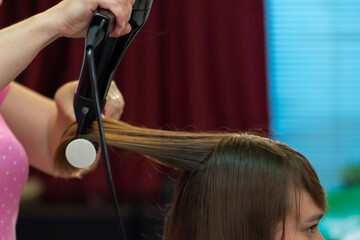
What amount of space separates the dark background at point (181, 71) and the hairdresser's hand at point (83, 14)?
1910mm

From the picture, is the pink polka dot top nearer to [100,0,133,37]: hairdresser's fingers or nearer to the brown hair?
the brown hair

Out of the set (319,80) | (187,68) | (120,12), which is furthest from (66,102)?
(319,80)

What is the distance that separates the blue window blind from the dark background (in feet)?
0.78

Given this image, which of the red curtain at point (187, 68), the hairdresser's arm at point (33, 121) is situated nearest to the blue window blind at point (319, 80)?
the red curtain at point (187, 68)

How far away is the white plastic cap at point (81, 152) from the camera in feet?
2.85

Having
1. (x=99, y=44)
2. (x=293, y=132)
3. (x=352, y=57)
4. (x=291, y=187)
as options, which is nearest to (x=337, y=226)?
(x=293, y=132)

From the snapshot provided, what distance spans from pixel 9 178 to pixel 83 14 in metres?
0.39

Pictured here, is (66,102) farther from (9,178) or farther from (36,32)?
(36,32)

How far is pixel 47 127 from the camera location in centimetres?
122

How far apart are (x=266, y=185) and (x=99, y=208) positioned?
147 cm

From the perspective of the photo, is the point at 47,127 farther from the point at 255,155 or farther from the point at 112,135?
the point at 255,155

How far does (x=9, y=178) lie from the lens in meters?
1.04

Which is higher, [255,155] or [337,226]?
[255,155]

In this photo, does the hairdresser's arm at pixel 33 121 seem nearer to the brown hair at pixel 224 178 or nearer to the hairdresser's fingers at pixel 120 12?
the brown hair at pixel 224 178
